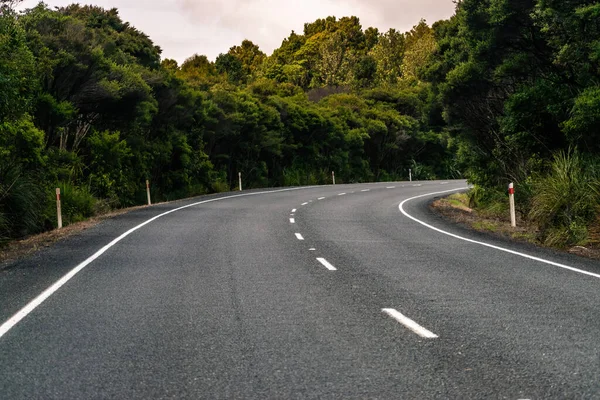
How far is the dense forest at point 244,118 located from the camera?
53.9 ft

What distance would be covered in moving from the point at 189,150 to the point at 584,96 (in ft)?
82.8

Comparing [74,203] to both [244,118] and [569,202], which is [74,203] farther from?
[244,118]

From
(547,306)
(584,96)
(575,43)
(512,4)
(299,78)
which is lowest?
(547,306)

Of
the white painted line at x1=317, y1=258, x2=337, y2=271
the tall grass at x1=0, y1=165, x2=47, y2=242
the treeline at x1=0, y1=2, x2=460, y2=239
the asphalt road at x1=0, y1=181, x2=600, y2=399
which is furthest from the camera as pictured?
the treeline at x1=0, y1=2, x2=460, y2=239

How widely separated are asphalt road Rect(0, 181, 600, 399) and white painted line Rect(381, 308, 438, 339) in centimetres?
2

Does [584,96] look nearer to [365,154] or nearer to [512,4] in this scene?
[512,4]

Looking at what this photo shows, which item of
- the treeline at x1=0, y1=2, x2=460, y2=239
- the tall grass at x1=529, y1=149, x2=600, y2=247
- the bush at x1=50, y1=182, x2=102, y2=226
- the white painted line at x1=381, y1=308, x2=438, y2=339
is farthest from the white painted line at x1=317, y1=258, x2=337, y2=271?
the bush at x1=50, y1=182, x2=102, y2=226

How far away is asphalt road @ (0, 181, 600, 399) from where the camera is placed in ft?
17.1

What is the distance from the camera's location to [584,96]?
1524 centimetres

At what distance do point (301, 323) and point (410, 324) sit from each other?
1072 mm

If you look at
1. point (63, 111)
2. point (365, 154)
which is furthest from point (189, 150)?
point (365, 154)

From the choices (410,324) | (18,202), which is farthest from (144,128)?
(410,324)

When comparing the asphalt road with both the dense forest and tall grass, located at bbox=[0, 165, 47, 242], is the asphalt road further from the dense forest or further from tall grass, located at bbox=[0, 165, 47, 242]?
tall grass, located at bbox=[0, 165, 47, 242]

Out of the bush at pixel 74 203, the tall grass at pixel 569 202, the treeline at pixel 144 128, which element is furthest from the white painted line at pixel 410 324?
the bush at pixel 74 203
